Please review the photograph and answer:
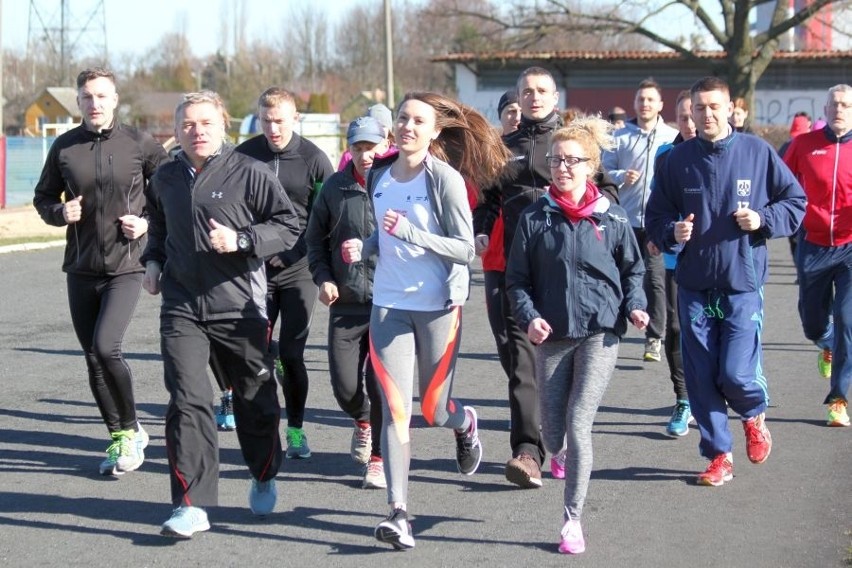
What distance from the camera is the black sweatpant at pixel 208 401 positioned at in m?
5.84

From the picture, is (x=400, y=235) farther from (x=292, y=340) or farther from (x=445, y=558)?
(x=292, y=340)

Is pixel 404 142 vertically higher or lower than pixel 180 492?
higher

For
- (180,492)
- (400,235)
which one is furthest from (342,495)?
(400,235)

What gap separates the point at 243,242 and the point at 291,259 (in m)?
1.77

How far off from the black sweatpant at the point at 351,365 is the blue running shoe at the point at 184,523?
1335 millimetres

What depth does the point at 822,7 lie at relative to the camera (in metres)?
35.4

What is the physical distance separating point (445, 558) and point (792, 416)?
3.81m

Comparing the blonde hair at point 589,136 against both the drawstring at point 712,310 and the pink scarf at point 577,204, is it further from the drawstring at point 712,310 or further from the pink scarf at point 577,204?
the drawstring at point 712,310

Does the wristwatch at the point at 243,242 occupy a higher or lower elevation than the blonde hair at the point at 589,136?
lower

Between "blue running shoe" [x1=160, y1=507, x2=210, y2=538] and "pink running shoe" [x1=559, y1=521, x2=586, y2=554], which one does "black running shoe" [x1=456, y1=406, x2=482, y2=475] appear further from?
"blue running shoe" [x1=160, y1=507, x2=210, y2=538]

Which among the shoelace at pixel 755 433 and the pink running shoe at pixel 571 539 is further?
the shoelace at pixel 755 433

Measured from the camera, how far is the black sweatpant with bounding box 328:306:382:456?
694 cm

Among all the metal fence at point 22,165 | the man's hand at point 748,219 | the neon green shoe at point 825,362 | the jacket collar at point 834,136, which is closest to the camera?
the man's hand at point 748,219

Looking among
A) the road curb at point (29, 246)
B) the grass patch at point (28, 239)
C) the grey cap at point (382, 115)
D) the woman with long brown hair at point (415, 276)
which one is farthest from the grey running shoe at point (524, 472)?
the grass patch at point (28, 239)
